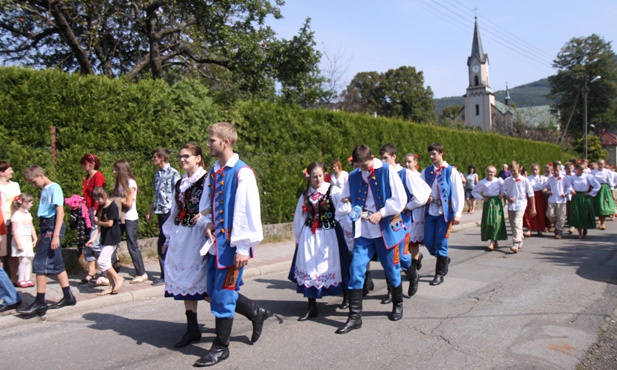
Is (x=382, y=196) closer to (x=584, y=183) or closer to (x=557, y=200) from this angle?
(x=557, y=200)

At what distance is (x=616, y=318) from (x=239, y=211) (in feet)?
14.9

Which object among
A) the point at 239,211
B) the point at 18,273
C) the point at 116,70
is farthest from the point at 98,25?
the point at 239,211

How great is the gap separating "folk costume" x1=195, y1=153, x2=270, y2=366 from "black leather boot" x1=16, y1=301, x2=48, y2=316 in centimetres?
271

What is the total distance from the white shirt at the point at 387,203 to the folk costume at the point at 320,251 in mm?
395

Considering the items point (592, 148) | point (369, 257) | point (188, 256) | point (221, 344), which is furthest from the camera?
point (592, 148)

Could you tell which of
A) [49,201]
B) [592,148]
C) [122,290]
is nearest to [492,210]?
[122,290]

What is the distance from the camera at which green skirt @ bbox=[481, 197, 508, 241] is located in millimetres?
10383

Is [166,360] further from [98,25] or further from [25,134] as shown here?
[98,25]

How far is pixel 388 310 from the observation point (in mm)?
5879

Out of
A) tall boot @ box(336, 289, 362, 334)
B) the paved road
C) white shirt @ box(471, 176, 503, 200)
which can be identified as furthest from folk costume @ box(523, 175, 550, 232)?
tall boot @ box(336, 289, 362, 334)

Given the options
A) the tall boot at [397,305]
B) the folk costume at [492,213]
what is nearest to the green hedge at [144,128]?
the folk costume at [492,213]

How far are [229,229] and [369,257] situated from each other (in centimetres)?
189

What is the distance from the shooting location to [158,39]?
661 inches

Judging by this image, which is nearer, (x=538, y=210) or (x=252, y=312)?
(x=252, y=312)
